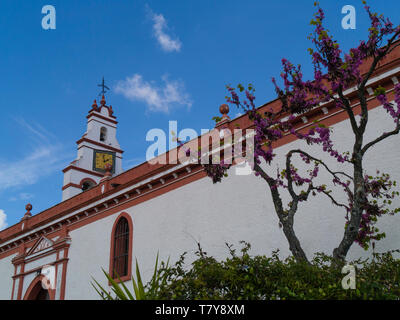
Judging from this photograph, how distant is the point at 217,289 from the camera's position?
536 centimetres

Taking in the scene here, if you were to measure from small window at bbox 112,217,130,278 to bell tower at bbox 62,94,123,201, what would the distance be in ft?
27.6

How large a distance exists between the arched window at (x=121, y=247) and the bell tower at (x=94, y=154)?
8390 mm

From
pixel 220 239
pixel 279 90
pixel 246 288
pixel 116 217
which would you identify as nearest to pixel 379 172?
pixel 279 90

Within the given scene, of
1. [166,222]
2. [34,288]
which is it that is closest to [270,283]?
[166,222]

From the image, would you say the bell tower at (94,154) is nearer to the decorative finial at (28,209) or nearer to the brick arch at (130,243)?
the decorative finial at (28,209)

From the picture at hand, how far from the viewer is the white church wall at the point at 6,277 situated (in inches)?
813

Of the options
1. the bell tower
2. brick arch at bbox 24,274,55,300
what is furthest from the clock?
brick arch at bbox 24,274,55,300

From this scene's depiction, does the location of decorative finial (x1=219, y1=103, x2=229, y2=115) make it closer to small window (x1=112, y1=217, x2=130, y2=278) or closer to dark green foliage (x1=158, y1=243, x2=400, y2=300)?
small window (x1=112, y1=217, x2=130, y2=278)

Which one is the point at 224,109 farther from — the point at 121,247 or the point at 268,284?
the point at 268,284

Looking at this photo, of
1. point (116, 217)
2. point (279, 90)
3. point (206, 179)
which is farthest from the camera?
point (116, 217)

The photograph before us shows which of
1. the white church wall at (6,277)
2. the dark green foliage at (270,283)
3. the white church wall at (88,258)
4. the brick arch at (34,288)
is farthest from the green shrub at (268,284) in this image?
the white church wall at (6,277)
